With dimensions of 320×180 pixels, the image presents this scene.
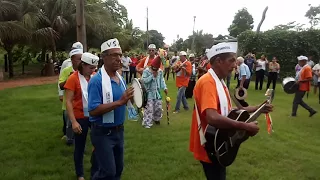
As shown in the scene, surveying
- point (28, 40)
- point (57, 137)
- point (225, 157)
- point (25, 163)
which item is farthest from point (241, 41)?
point (225, 157)

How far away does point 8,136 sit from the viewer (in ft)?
25.2

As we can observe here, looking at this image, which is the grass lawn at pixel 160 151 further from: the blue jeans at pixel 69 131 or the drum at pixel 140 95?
the drum at pixel 140 95

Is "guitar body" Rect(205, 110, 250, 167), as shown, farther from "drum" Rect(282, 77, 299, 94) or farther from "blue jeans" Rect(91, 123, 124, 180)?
"drum" Rect(282, 77, 299, 94)

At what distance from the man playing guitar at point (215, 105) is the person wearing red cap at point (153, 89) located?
505cm

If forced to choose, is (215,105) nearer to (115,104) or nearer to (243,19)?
(115,104)

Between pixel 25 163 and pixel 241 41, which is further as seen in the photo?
pixel 241 41

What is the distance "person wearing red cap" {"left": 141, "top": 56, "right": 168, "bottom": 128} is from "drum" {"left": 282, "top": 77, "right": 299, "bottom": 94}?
11.5 feet

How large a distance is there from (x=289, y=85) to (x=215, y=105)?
744 cm

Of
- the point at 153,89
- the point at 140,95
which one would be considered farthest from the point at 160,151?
the point at 140,95

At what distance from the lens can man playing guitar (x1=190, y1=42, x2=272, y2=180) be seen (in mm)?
2877

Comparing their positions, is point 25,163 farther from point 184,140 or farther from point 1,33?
point 1,33

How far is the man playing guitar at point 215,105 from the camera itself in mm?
2877

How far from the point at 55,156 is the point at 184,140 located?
2741 millimetres

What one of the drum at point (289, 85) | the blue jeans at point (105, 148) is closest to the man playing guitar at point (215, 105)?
the blue jeans at point (105, 148)
